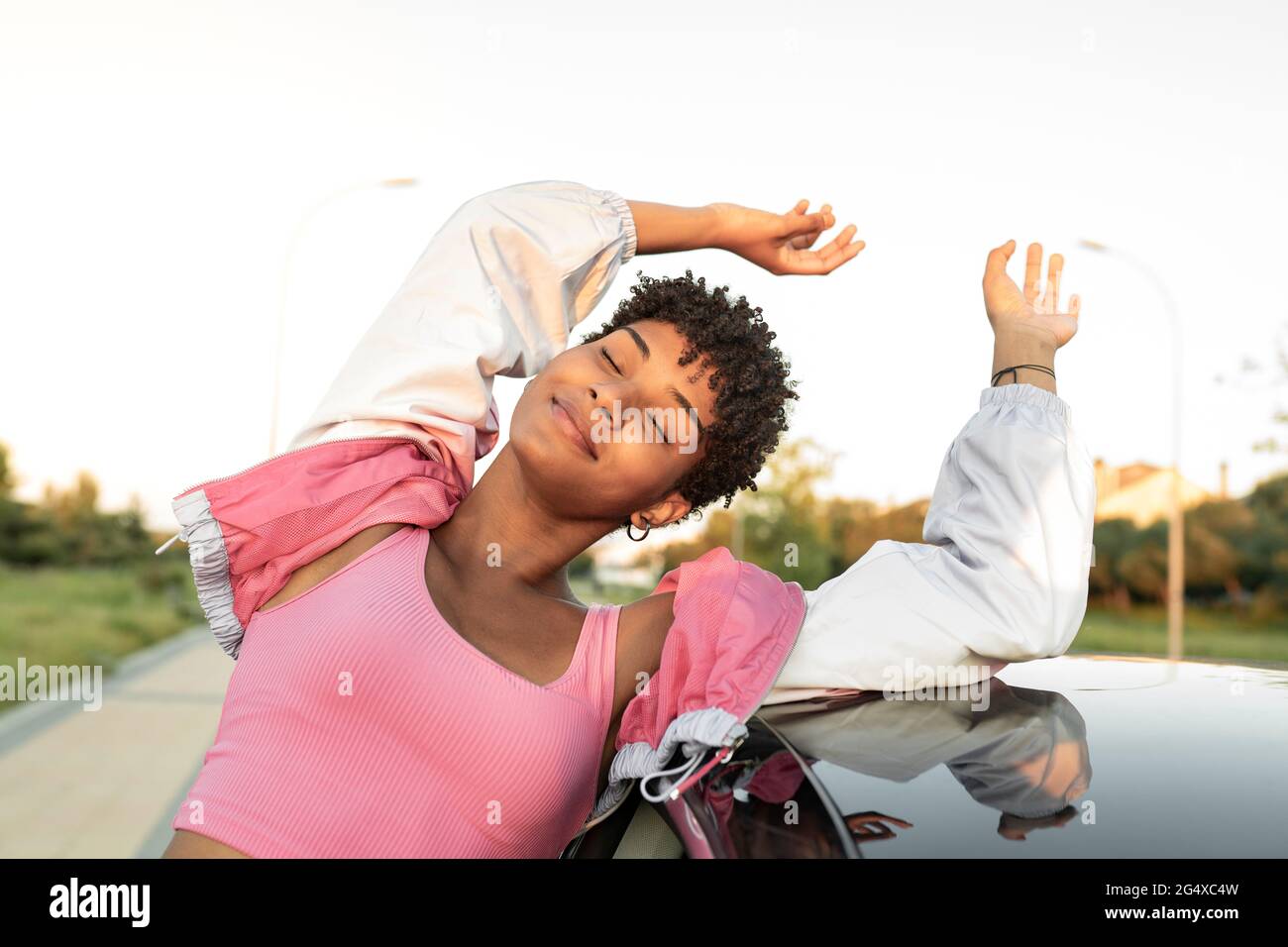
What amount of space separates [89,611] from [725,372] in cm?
2065

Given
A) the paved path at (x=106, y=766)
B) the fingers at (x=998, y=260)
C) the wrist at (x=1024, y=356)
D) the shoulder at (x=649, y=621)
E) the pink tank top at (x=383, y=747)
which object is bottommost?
the paved path at (x=106, y=766)

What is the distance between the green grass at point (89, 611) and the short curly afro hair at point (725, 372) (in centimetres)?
778

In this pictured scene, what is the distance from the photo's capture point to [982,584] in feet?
5.75

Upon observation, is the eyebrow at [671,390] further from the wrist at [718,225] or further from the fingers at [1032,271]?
the fingers at [1032,271]

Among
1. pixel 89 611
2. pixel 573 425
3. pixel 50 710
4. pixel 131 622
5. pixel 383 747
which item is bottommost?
pixel 131 622

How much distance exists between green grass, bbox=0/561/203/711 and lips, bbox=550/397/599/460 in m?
8.03

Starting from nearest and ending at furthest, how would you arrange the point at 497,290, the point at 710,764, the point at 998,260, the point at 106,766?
the point at 710,764 < the point at 998,260 < the point at 497,290 < the point at 106,766

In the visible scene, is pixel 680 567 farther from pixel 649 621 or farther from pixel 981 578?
pixel 981 578

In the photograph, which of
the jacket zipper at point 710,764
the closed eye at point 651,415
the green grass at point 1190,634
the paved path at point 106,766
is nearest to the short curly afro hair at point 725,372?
the closed eye at point 651,415

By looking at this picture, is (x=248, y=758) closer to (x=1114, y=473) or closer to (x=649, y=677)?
(x=649, y=677)

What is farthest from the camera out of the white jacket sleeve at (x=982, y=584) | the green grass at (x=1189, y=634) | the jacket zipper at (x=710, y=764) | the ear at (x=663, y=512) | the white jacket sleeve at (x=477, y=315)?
the green grass at (x=1189, y=634)

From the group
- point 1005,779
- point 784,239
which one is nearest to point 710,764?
point 1005,779

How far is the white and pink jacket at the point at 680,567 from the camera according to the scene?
1.74 meters
